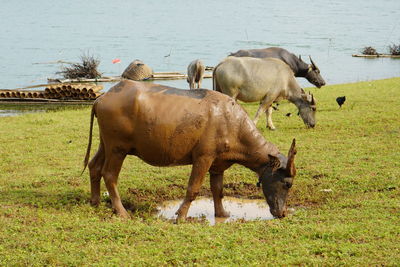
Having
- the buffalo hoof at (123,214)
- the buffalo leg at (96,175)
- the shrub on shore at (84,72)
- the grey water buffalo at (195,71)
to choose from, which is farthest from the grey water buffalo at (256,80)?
the shrub on shore at (84,72)

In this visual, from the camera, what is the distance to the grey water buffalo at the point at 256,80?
1205 centimetres

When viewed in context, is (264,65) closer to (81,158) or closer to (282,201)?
(81,158)

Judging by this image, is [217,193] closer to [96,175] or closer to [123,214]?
[123,214]

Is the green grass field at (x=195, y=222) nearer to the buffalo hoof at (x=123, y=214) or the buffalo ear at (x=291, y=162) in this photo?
the buffalo hoof at (x=123, y=214)

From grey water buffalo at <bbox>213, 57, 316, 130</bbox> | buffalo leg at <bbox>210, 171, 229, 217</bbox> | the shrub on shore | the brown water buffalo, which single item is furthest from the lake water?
the brown water buffalo

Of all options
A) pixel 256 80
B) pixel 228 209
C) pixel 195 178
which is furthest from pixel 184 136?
pixel 256 80

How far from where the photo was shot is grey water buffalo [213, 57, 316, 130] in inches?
475

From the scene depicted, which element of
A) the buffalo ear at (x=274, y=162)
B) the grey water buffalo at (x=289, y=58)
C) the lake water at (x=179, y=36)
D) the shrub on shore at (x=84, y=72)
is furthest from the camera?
the lake water at (x=179, y=36)

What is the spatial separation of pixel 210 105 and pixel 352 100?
1008cm

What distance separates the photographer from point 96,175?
7.61 metres

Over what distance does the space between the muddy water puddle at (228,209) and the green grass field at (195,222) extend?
8.0 inches

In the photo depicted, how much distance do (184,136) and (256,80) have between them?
17.3 feet

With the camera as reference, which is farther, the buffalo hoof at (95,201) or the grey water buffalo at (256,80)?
the grey water buffalo at (256,80)

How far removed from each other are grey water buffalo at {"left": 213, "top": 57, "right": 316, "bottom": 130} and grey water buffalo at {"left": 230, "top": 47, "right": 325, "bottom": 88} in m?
2.93
